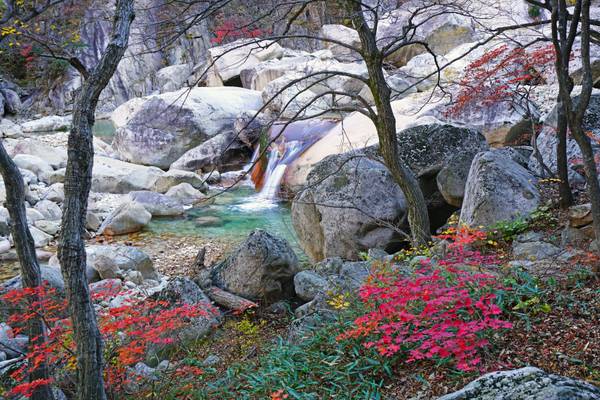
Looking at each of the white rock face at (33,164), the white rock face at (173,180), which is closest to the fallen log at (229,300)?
the white rock face at (173,180)

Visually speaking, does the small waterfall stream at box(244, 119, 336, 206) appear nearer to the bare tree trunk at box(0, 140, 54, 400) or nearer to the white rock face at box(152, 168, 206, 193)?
the white rock face at box(152, 168, 206, 193)

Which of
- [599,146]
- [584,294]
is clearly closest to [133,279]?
[584,294]

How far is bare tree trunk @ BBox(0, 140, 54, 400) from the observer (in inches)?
127

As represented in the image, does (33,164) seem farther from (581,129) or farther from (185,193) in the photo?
(581,129)

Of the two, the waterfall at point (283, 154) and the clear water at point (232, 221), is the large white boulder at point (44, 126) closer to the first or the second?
the waterfall at point (283, 154)

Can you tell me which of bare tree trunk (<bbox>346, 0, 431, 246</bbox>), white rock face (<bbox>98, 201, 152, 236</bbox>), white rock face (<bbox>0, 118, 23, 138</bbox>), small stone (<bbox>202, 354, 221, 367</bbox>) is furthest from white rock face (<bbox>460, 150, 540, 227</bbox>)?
white rock face (<bbox>0, 118, 23, 138</bbox>)

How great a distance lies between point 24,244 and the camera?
3289mm

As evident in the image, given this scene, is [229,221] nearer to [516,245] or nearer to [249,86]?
[516,245]

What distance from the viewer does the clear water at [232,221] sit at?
10055 mm

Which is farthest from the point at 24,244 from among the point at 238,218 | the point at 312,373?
the point at 238,218

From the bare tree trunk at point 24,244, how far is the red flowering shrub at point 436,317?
210cm

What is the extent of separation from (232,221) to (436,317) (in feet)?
26.7

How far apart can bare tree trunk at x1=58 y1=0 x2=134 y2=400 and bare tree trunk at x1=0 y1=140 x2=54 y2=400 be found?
0.80 metres

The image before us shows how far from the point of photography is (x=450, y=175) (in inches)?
274
